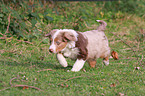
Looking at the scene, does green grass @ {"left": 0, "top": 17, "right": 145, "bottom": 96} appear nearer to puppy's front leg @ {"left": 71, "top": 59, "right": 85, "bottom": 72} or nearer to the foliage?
puppy's front leg @ {"left": 71, "top": 59, "right": 85, "bottom": 72}

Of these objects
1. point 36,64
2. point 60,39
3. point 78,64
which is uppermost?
point 60,39

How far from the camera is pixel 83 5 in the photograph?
1177cm

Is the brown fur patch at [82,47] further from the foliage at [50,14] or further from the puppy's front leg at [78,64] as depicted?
the foliage at [50,14]

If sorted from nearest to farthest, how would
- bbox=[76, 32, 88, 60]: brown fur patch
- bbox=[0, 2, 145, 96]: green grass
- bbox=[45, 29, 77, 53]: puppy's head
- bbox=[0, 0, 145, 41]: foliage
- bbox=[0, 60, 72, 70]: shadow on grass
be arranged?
bbox=[0, 2, 145, 96]: green grass < bbox=[45, 29, 77, 53]: puppy's head < bbox=[76, 32, 88, 60]: brown fur patch < bbox=[0, 60, 72, 70]: shadow on grass < bbox=[0, 0, 145, 41]: foliage

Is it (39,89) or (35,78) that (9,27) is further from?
(39,89)

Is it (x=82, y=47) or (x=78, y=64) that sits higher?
(x=82, y=47)

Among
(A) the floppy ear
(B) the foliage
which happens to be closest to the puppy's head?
(A) the floppy ear

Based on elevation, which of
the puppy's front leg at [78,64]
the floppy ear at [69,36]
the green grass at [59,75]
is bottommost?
the green grass at [59,75]

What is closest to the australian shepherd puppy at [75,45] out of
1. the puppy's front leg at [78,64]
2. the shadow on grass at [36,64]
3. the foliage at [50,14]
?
the puppy's front leg at [78,64]

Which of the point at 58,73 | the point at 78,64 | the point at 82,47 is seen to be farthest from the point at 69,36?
the point at 58,73

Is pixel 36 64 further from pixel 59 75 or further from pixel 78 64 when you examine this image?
pixel 78 64

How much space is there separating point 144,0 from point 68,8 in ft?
12.6

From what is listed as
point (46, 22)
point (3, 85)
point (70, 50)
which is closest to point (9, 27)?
point (46, 22)

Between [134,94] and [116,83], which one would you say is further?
[116,83]
